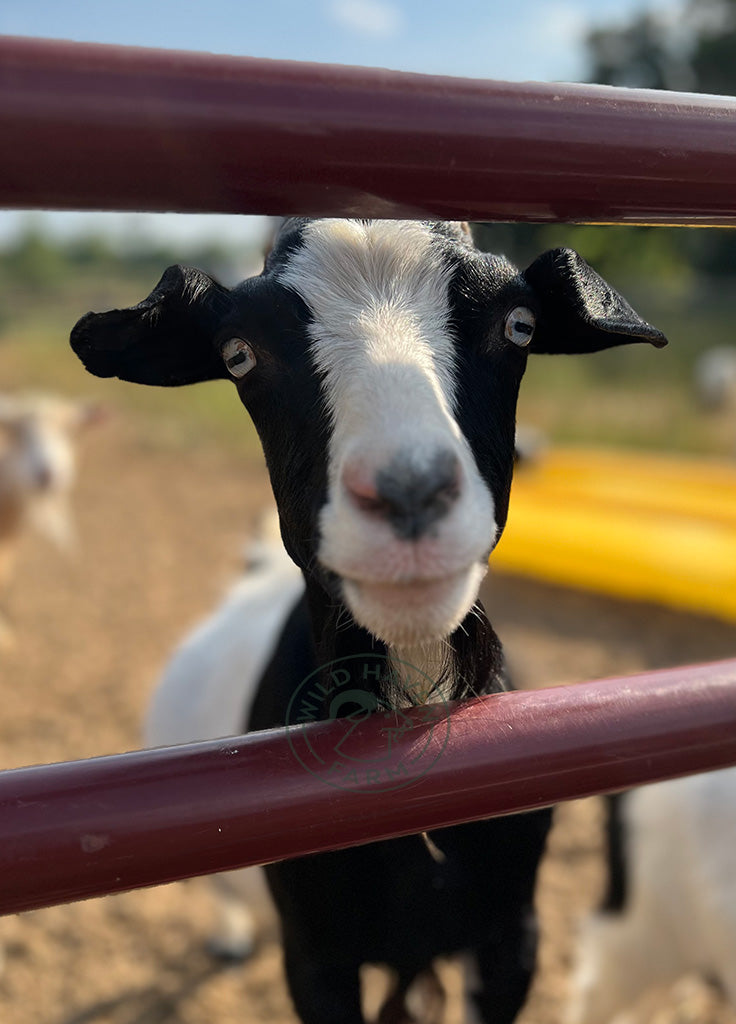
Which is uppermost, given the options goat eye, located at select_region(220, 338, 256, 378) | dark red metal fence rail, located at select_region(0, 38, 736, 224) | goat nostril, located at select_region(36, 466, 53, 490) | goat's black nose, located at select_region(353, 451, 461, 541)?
dark red metal fence rail, located at select_region(0, 38, 736, 224)

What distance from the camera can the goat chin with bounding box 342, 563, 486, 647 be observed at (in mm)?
919

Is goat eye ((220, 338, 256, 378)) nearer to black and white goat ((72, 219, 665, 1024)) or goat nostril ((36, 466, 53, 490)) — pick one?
black and white goat ((72, 219, 665, 1024))

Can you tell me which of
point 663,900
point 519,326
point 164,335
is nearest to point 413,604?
point 519,326


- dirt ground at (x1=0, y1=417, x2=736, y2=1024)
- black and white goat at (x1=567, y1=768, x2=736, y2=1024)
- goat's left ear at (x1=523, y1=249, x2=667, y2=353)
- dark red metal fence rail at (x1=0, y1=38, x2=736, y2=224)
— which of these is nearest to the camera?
dark red metal fence rail at (x1=0, y1=38, x2=736, y2=224)

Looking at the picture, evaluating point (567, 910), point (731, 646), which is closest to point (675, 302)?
point (731, 646)

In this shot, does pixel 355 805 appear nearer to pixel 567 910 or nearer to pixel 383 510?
pixel 383 510

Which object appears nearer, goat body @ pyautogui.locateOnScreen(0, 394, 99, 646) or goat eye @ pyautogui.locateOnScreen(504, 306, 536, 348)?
goat eye @ pyautogui.locateOnScreen(504, 306, 536, 348)

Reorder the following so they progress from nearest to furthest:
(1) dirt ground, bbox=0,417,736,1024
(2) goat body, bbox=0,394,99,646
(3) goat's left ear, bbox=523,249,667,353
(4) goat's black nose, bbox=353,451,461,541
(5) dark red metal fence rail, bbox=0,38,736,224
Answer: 1. (5) dark red metal fence rail, bbox=0,38,736,224
2. (4) goat's black nose, bbox=353,451,461,541
3. (3) goat's left ear, bbox=523,249,667,353
4. (1) dirt ground, bbox=0,417,736,1024
5. (2) goat body, bbox=0,394,99,646

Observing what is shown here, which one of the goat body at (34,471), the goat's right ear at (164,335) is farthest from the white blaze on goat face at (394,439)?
the goat body at (34,471)

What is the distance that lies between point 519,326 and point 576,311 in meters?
0.07

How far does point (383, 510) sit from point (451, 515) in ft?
0.23

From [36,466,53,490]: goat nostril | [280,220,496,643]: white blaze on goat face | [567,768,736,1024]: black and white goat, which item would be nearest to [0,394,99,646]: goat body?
[36,466,53,490]: goat nostril

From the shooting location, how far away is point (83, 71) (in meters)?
0.72

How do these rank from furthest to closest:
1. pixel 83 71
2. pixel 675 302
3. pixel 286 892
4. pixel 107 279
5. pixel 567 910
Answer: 1. pixel 107 279
2. pixel 675 302
3. pixel 567 910
4. pixel 286 892
5. pixel 83 71
